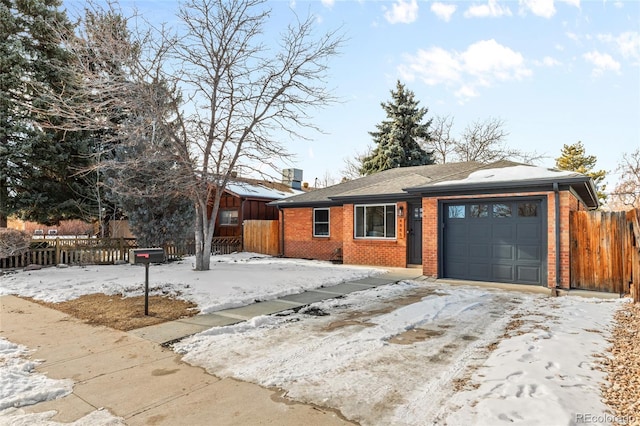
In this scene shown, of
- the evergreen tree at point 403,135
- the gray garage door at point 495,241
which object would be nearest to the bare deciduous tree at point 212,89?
the gray garage door at point 495,241

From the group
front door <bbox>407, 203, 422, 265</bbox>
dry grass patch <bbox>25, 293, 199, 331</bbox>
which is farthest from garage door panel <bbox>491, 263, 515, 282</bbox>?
dry grass patch <bbox>25, 293, 199, 331</bbox>

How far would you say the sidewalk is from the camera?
2.87m

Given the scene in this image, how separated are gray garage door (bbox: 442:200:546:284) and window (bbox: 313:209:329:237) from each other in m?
5.96

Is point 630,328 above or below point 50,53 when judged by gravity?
below

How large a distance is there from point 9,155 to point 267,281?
13.6 m

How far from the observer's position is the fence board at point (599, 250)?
26.2ft

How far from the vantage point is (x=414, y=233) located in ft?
40.8

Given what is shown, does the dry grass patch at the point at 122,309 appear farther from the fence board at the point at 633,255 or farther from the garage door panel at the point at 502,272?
the fence board at the point at 633,255

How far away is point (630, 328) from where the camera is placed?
522 cm

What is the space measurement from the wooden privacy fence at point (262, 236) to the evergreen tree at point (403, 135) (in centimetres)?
1146

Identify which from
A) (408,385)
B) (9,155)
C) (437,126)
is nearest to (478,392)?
(408,385)

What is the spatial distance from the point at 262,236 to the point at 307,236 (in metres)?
3.23

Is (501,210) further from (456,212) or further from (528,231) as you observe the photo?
(456,212)

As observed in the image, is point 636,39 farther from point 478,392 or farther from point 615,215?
point 478,392
